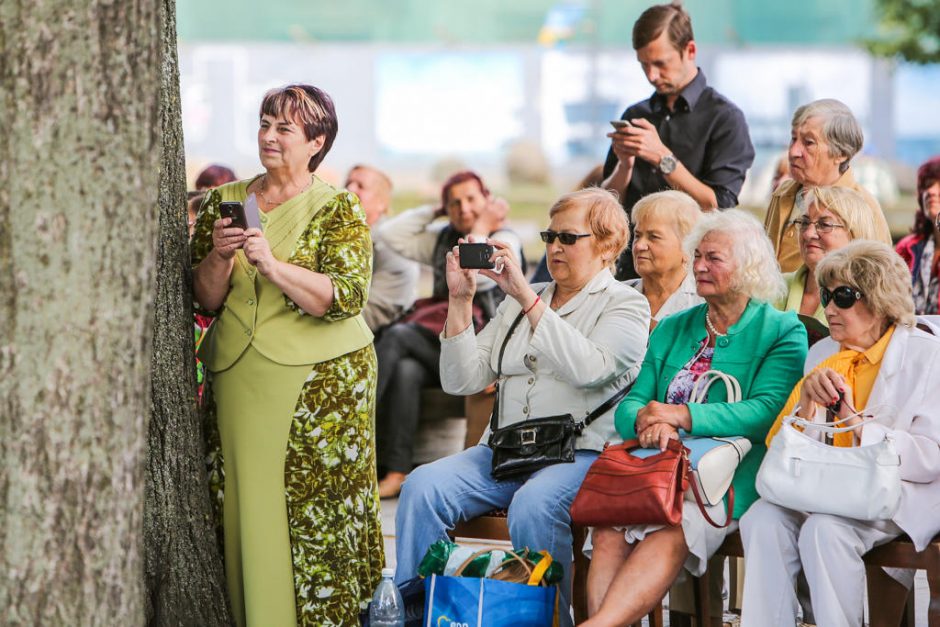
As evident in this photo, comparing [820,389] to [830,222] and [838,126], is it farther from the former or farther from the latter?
[838,126]

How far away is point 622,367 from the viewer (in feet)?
14.0

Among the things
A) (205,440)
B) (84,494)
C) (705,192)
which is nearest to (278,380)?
(205,440)

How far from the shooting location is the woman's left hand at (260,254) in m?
3.75

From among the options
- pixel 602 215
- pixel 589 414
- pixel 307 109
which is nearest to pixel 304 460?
pixel 589 414

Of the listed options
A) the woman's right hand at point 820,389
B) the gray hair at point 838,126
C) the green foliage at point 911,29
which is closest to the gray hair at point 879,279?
the woman's right hand at point 820,389

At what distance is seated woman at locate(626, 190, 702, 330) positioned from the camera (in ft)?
15.4

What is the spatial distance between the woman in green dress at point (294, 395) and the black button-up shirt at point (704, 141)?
78.1 inches

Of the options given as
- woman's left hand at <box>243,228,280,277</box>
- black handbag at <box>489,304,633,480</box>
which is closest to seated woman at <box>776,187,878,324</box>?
black handbag at <box>489,304,633,480</box>

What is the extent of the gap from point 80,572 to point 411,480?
1.44 metres

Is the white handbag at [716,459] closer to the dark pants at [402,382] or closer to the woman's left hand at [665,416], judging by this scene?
the woman's left hand at [665,416]

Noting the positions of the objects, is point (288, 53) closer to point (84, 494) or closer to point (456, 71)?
point (456, 71)

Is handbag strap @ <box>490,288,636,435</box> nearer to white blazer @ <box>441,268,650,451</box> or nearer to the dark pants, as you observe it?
white blazer @ <box>441,268,650,451</box>

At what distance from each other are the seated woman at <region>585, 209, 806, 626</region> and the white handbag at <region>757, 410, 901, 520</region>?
0.21 meters

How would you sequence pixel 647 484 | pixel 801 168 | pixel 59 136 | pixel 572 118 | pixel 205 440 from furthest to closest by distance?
pixel 572 118 < pixel 801 168 < pixel 205 440 < pixel 647 484 < pixel 59 136
